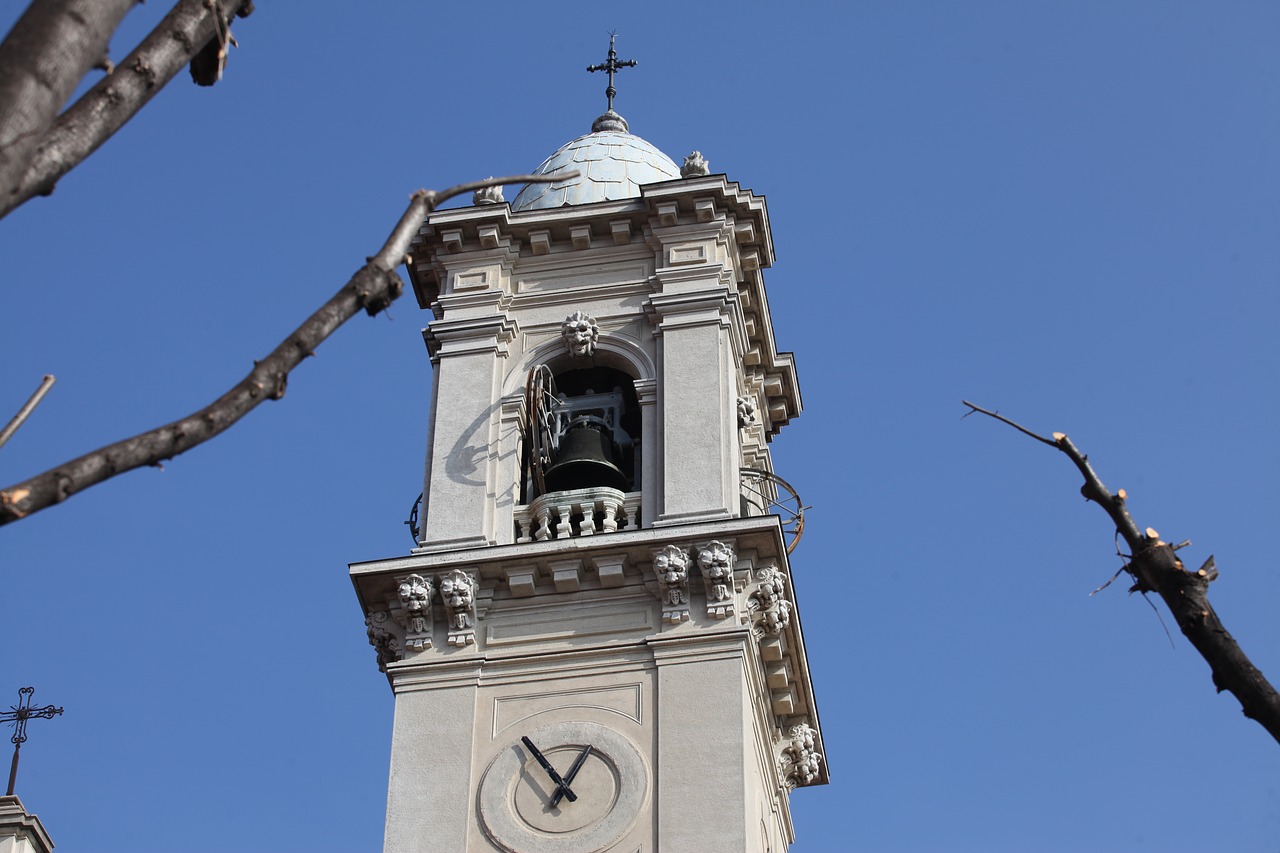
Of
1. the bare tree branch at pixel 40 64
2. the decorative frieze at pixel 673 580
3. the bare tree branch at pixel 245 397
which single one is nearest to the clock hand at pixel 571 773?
the decorative frieze at pixel 673 580

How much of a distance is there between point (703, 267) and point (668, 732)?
7.12 metres

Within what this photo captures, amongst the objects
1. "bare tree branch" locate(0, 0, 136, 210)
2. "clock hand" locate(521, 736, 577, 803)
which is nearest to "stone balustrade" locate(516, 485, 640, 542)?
"clock hand" locate(521, 736, 577, 803)

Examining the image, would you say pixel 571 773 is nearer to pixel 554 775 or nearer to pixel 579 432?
pixel 554 775

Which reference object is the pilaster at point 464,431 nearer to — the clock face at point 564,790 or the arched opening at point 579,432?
the arched opening at point 579,432

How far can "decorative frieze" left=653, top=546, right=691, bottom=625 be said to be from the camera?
85.3ft

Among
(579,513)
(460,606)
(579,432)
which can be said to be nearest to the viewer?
(460,606)

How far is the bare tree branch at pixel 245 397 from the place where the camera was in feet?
28.8

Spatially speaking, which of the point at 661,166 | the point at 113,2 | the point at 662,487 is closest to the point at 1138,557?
the point at 113,2

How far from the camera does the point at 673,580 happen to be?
2602 cm

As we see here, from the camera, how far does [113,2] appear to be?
8852 mm

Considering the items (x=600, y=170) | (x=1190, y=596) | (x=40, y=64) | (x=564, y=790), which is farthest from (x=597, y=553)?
(x=40, y=64)

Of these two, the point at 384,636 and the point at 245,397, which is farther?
the point at 384,636

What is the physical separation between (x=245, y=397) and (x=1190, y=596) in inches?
166

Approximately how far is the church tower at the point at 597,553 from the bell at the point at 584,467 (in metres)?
0.03
